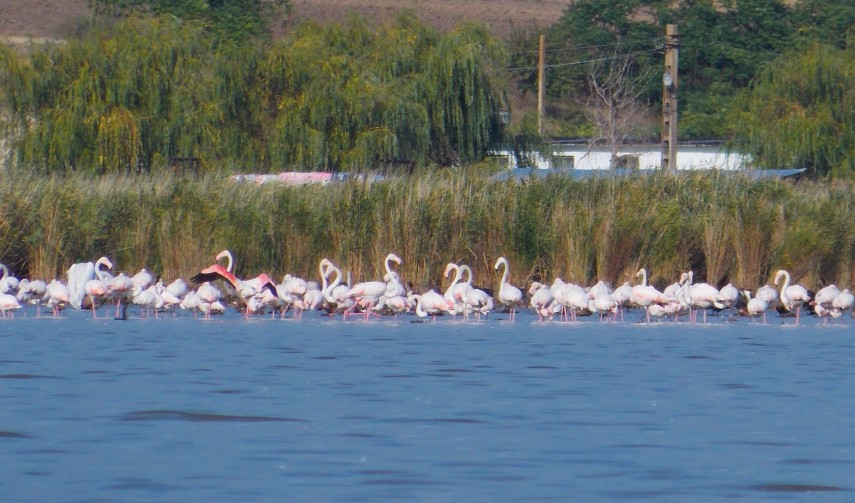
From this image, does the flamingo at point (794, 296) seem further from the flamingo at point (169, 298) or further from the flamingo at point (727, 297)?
the flamingo at point (169, 298)

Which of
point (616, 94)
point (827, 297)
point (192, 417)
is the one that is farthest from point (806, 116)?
point (192, 417)

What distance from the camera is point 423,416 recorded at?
10.3m

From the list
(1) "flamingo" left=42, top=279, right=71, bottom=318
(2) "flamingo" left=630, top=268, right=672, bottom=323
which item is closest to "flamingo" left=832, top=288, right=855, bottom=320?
(2) "flamingo" left=630, top=268, right=672, bottom=323

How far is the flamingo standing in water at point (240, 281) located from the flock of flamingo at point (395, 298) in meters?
0.01

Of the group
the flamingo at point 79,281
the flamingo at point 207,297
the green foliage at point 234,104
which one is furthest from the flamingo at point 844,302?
the green foliage at point 234,104

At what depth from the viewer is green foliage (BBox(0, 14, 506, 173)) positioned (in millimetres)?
30141

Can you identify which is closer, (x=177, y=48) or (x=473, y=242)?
(x=473, y=242)

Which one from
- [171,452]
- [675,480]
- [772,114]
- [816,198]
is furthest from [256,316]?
[772,114]

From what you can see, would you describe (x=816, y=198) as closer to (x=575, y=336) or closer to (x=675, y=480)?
(x=575, y=336)

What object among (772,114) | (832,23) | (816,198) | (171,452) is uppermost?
(832,23)

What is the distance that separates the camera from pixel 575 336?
648 inches

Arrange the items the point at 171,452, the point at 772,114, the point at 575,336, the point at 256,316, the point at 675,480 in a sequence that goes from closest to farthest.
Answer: the point at 675,480 < the point at 171,452 < the point at 575,336 < the point at 256,316 < the point at 772,114

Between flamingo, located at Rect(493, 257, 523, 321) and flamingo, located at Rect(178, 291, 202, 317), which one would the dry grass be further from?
flamingo, located at Rect(178, 291, 202, 317)

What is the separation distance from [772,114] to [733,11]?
27399 mm
